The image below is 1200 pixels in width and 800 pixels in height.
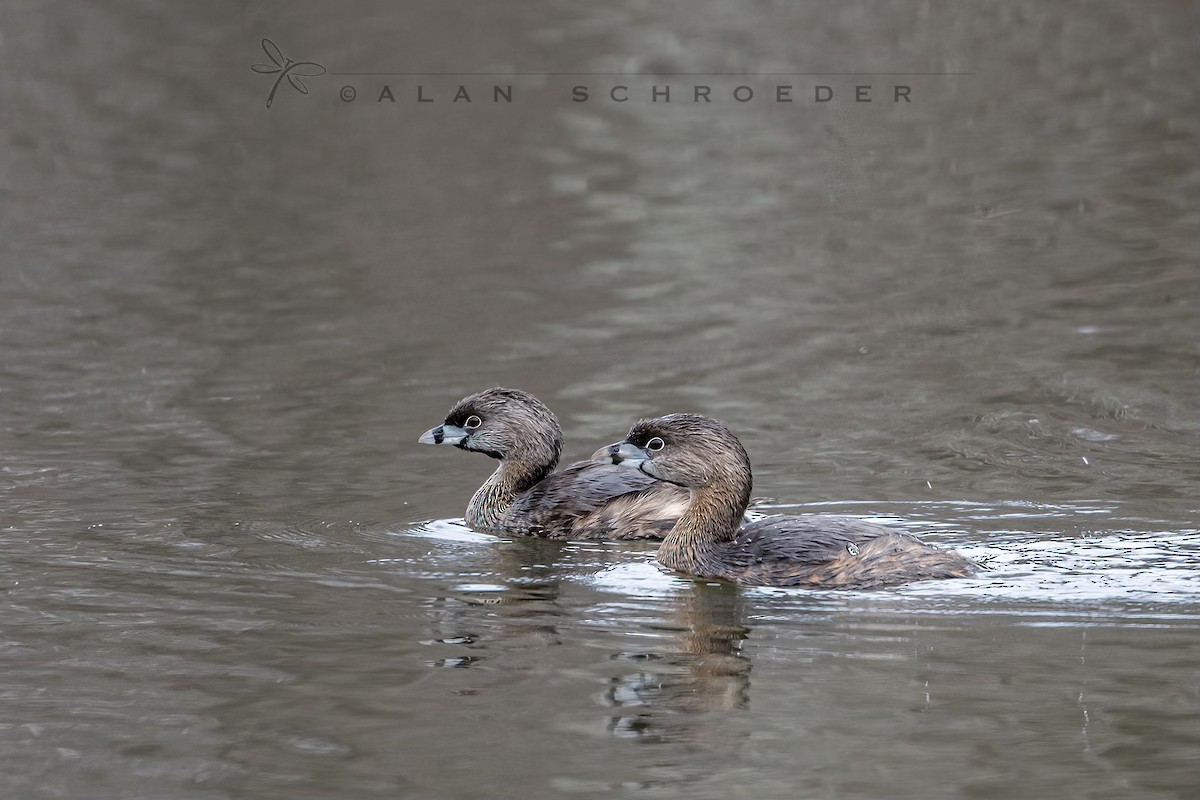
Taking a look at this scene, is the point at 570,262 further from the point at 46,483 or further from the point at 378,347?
the point at 46,483

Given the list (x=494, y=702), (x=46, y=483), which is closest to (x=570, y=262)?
(x=46, y=483)

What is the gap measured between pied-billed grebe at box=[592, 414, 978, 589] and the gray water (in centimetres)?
18

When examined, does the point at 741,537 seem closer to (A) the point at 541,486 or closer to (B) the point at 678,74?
(A) the point at 541,486

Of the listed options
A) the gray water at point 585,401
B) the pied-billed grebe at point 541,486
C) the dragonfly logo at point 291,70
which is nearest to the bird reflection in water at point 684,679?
the gray water at point 585,401

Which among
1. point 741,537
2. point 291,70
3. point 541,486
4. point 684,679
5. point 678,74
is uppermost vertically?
point 291,70

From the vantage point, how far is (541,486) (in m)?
11.8

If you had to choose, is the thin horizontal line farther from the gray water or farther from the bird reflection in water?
the bird reflection in water

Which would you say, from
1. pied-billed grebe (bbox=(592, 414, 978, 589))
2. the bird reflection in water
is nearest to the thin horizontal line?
pied-billed grebe (bbox=(592, 414, 978, 589))

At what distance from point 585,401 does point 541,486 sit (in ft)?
9.12

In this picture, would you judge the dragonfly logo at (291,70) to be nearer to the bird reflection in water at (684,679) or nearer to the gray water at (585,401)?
the gray water at (585,401)

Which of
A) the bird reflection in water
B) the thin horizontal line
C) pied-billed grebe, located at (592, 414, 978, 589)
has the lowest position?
the bird reflection in water

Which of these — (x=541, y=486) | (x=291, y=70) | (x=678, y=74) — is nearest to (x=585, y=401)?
(x=541, y=486)

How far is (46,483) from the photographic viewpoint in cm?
1239

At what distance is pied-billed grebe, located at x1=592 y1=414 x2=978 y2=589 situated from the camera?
976cm
